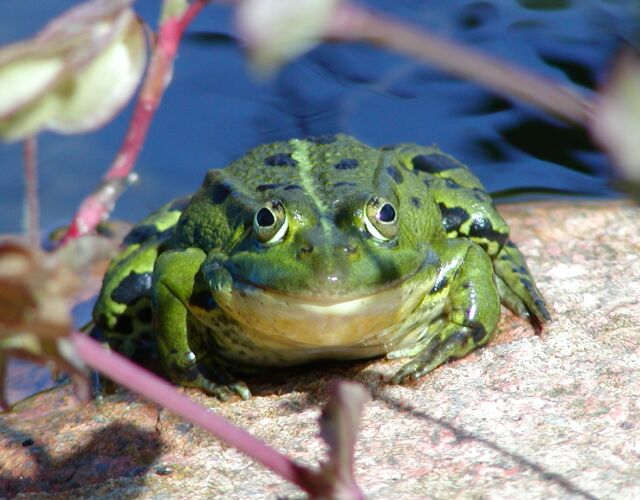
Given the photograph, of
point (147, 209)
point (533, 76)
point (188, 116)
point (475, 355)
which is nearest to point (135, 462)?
point (475, 355)

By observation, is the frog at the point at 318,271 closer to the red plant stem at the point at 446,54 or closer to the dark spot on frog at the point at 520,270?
the dark spot on frog at the point at 520,270

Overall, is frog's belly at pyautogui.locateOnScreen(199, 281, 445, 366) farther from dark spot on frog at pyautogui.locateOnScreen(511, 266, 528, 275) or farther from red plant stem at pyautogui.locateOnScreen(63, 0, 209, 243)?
red plant stem at pyautogui.locateOnScreen(63, 0, 209, 243)

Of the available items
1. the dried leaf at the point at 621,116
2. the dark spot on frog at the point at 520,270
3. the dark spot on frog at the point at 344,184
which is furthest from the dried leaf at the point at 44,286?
the dark spot on frog at the point at 520,270

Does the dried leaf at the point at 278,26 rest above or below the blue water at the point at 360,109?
above

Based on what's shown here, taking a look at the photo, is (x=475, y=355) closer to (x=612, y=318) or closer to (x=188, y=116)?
(x=612, y=318)

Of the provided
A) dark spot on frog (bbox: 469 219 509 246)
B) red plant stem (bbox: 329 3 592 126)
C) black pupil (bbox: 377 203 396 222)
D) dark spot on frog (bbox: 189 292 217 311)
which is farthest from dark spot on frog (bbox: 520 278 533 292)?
red plant stem (bbox: 329 3 592 126)

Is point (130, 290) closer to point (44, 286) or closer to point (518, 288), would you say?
point (518, 288)
